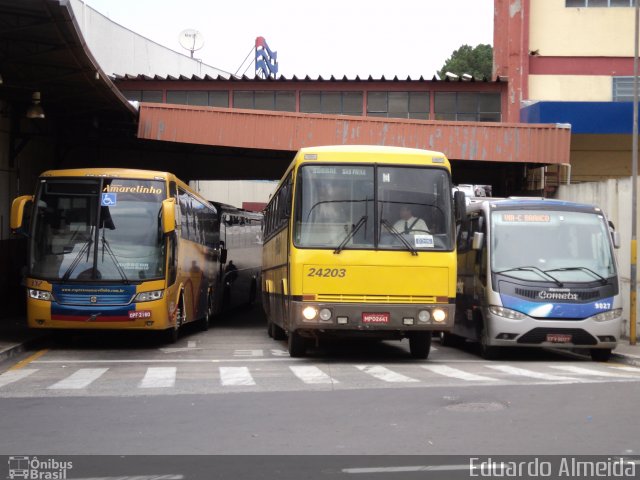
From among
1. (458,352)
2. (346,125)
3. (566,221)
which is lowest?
(458,352)

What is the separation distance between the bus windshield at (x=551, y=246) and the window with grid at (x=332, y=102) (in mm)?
21925

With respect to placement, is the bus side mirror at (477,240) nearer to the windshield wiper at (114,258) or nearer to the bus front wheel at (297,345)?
the bus front wheel at (297,345)

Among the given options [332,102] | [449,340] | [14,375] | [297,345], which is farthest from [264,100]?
[14,375]

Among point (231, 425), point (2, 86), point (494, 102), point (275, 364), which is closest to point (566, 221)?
point (275, 364)

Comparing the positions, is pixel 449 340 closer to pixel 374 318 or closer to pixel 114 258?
pixel 374 318

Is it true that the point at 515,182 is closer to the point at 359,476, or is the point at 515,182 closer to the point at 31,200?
the point at 31,200

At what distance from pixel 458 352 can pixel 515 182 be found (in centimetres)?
1482

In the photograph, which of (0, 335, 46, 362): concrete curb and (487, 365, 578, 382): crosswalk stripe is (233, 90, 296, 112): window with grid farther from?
(487, 365, 578, 382): crosswalk stripe

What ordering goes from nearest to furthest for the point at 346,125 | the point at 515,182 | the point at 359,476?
the point at 359,476 < the point at 346,125 < the point at 515,182

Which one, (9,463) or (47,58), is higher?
(47,58)

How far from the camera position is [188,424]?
9195mm

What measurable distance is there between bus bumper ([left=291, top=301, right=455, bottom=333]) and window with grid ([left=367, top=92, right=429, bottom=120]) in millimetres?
24467

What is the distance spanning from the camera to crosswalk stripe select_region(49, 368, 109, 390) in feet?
41.3

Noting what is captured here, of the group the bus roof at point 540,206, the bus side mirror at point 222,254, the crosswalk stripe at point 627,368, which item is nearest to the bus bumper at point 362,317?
the crosswalk stripe at point 627,368
